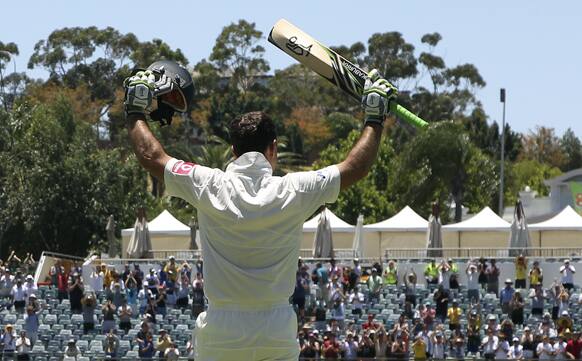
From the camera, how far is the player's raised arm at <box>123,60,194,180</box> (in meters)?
5.61

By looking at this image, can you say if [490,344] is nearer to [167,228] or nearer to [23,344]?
[23,344]

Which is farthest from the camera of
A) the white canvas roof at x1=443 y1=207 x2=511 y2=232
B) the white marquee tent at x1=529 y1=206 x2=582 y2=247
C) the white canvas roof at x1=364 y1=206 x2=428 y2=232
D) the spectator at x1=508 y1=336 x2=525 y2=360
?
the white canvas roof at x1=364 y1=206 x2=428 y2=232

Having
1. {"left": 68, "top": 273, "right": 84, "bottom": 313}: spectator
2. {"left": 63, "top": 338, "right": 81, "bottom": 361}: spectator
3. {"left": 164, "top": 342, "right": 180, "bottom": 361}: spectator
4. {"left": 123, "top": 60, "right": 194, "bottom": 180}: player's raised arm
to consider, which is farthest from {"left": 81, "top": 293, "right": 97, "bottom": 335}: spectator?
{"left": 123, "top": 60, "right": 194, "bottom": 180}: player's raised arm

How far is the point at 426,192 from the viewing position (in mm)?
60156

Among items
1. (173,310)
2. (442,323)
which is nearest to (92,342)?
(173,310)

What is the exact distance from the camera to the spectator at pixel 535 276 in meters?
31.2

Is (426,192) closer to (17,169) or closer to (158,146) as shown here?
(17,169)

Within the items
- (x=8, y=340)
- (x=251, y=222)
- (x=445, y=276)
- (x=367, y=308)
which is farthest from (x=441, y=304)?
(x=251, y=222)

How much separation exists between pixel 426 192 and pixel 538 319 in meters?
30.8

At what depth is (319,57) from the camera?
645 centimetres

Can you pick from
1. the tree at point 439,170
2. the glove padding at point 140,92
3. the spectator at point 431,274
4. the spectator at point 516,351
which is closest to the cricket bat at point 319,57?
the glove padding at point 140,92

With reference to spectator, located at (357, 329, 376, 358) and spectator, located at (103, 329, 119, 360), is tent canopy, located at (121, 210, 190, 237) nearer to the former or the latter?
spectator, located at (103, 329, 119, 360)

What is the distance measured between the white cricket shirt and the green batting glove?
0.45m

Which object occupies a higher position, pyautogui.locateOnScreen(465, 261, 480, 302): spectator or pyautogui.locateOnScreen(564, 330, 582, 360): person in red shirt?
pyautogui.locateOnScreen(465, 261, 480, 302): spectator
